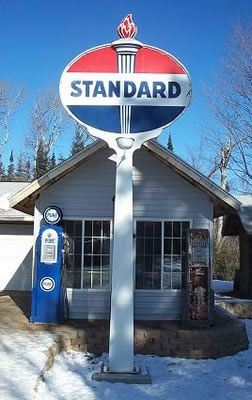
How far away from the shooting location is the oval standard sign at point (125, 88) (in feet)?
26.0

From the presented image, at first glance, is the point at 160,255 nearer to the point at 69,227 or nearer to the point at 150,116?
the point at 69,227

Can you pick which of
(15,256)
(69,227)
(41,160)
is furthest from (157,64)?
(41,160)

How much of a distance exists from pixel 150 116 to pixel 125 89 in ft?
1.82

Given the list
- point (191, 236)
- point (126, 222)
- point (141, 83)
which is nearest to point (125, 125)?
point (141, 83)

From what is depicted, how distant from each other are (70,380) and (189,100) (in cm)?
446

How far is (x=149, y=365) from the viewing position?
28.5ft

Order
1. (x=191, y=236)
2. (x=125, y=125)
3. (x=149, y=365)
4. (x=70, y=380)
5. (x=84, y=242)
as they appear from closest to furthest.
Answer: (x=70, y=380) → (x=125, y=125) → (x=149, y=365) → (x=191, y=236) → (x=84, y=242)

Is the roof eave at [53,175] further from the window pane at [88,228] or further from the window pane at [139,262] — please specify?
the window pane at [139,262]

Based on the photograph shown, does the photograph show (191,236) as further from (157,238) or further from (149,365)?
(149,365)

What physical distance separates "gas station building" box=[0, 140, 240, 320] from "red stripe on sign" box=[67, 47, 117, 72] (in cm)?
305

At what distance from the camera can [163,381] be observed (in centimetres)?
775

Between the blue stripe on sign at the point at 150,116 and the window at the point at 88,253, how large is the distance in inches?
143

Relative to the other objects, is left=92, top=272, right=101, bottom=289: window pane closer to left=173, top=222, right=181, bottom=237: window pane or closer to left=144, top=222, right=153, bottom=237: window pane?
left=144, top=222, right=153, bottom=237: window pane

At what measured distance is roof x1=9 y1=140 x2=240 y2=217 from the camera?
409 inches
